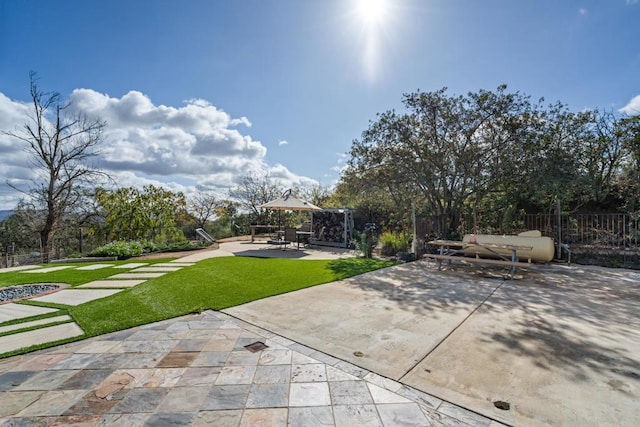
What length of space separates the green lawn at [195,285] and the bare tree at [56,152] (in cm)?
819

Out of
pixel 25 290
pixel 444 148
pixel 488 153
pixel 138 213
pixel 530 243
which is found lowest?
pixel 25 290

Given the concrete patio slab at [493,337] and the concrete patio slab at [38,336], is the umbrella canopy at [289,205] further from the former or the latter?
the concrete patio slab at [38,336]

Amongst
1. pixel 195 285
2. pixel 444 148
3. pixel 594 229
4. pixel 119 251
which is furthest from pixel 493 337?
pixel 119 251

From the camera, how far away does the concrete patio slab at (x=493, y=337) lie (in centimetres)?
203

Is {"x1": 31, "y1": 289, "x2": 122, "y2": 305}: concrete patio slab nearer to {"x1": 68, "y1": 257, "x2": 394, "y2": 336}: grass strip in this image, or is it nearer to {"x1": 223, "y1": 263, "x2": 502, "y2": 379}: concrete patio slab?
{"x1": 68, "y1": 257, "x2": 394, "y2": 336}: grass strip

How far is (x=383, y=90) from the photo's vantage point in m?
9.11

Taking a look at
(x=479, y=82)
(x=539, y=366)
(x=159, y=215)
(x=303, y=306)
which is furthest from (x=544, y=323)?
(x=159, y=215)

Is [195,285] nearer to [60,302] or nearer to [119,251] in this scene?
[60,302]

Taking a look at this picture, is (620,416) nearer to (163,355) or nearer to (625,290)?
(163,355)

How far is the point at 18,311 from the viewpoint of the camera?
4.01 metres

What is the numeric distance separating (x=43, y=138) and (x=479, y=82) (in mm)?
16999

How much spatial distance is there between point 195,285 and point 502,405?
4856 mm

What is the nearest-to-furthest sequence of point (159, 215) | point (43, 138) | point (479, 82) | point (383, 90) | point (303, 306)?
point (303, 306)
point (479, 82)
point (383, 90)
point (43, 138)
point (159, 215)

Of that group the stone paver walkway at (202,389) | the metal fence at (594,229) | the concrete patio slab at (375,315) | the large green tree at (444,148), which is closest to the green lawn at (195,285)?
the concrete patio slab at (375,315)
